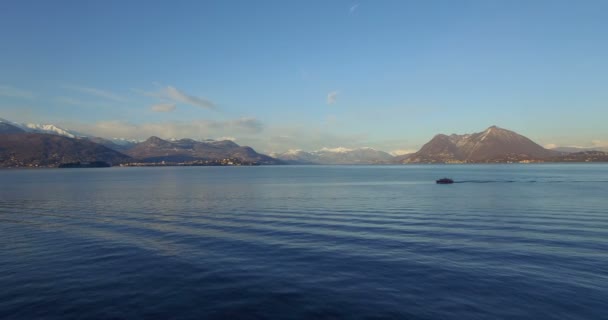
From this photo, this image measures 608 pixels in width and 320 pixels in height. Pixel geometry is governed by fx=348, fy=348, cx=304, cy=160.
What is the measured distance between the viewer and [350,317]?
18375mm

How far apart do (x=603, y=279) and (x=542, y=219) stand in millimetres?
30213

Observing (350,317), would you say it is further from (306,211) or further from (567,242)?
(306,211)

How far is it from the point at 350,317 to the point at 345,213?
3947 centimetres

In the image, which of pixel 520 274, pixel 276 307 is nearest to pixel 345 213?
pixel 520 274

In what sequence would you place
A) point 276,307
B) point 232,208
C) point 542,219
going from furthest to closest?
point 232,208 → point 542,219 → point 276,307

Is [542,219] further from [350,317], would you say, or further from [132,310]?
[132,310]

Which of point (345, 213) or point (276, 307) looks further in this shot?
point (345, 213)

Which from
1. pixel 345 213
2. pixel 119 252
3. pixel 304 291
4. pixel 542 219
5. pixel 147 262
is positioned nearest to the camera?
pixel 304 291

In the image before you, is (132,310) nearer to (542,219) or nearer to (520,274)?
(520,274)

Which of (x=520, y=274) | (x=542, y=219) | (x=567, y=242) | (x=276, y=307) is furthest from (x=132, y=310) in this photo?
(x=542, y=219)

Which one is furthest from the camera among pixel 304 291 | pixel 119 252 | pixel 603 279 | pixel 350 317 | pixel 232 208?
pixel 232 208

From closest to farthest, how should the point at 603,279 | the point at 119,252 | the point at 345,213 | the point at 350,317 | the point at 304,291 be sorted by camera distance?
1. the point at 350,317
2. the point at 304,291
3. the point at 603,279
4. the point at 119,252
5. the point at 345,213

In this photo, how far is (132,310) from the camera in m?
19.3

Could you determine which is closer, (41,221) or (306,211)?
(41,221)
